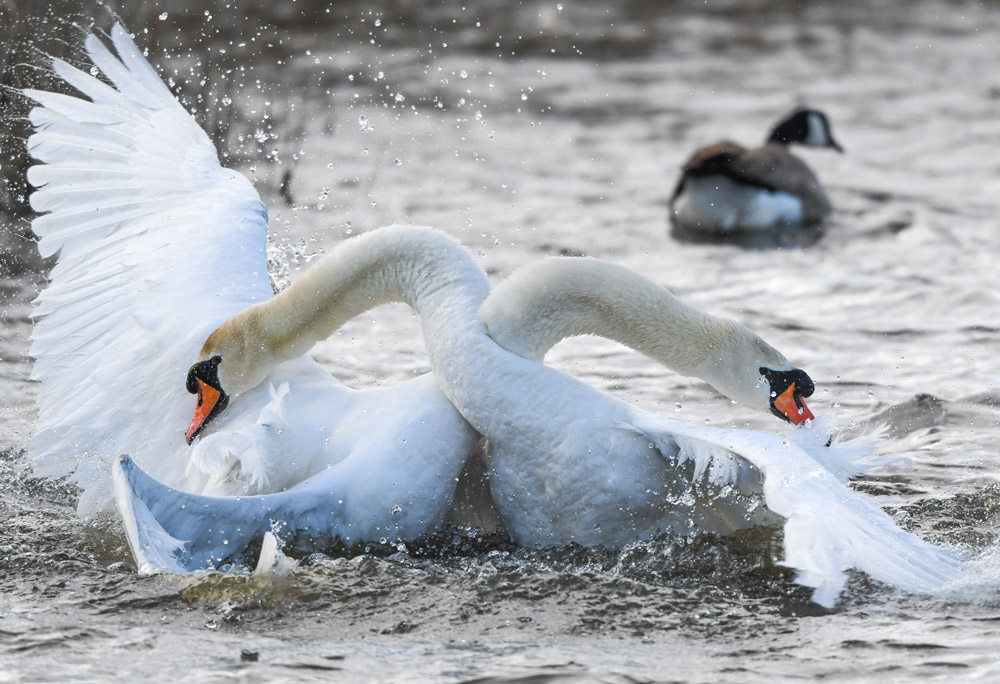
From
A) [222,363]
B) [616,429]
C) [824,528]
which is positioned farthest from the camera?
[222,363]

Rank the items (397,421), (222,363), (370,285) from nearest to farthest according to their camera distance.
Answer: (397,421) < (222,363) < (370,285)

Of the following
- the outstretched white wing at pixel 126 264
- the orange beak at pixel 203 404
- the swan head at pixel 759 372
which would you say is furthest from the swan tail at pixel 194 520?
the swan head at pixel 759 372

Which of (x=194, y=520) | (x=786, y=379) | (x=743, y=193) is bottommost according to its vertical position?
(x=194, y=520)

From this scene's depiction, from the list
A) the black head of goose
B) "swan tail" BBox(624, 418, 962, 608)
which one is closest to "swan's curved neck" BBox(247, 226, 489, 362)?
"swan tail" BBox(624, 418, 962, 608)

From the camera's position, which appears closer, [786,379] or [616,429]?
[616,429]

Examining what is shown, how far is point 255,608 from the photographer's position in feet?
16.1

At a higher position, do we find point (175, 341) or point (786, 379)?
point (175, 341)

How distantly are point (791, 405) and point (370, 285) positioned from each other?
163 centimetres

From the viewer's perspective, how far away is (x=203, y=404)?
17.9 ft

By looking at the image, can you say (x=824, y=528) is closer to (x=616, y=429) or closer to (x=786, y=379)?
(x=616, y=429)

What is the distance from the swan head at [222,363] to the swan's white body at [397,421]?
0.06 feet

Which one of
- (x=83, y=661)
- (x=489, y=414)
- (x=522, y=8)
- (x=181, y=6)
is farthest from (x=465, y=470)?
(x=522, y=8)

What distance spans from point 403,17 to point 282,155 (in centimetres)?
531

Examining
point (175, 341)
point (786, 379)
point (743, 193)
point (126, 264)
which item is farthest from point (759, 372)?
point (743, 193)
